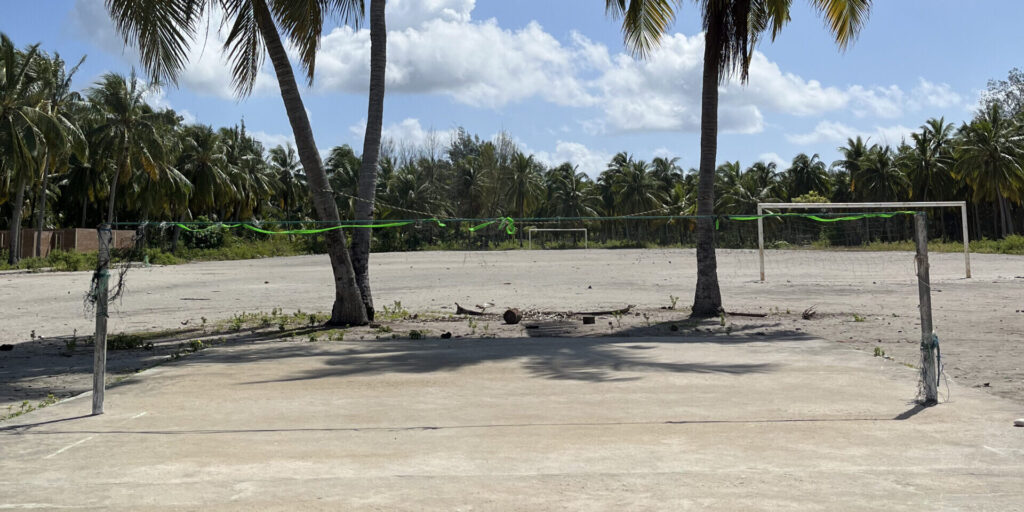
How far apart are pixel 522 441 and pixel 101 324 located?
3932mm

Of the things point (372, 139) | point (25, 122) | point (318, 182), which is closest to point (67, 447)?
point (318, 182)

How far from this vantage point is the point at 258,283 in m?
27.8

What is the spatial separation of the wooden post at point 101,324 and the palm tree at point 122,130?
45.5 m

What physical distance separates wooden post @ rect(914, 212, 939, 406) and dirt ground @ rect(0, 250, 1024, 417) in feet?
3.17

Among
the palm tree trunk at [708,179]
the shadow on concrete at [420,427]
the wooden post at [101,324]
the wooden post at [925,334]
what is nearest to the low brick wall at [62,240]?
the palm tree trunk at [708,179]

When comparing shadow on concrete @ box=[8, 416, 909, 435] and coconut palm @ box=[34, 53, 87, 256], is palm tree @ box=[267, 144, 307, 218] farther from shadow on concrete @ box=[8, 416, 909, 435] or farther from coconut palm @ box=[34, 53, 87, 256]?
shadow on concrete @ box=[8, 416, 909, 435]

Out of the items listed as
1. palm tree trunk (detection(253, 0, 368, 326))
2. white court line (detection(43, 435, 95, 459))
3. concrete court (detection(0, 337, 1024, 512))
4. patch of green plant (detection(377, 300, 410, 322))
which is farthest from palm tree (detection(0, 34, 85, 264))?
white court line (detection(43, 435, 95, 459))

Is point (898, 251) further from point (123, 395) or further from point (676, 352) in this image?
point (123, 395)

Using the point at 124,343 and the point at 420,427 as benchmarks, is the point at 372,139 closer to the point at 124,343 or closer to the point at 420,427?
the point at 124,343

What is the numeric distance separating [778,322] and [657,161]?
243 ft

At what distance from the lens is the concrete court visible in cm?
481

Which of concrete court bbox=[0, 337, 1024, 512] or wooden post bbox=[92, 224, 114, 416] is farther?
wooden post bbox=[92, 224, 114, 416]

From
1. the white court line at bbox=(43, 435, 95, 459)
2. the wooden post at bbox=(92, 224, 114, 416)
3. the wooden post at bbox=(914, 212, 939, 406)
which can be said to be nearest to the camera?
the white court line at bbox=(43, 435, 95, 459)

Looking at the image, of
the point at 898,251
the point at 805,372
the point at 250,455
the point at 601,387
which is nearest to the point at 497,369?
the point at 601,387
